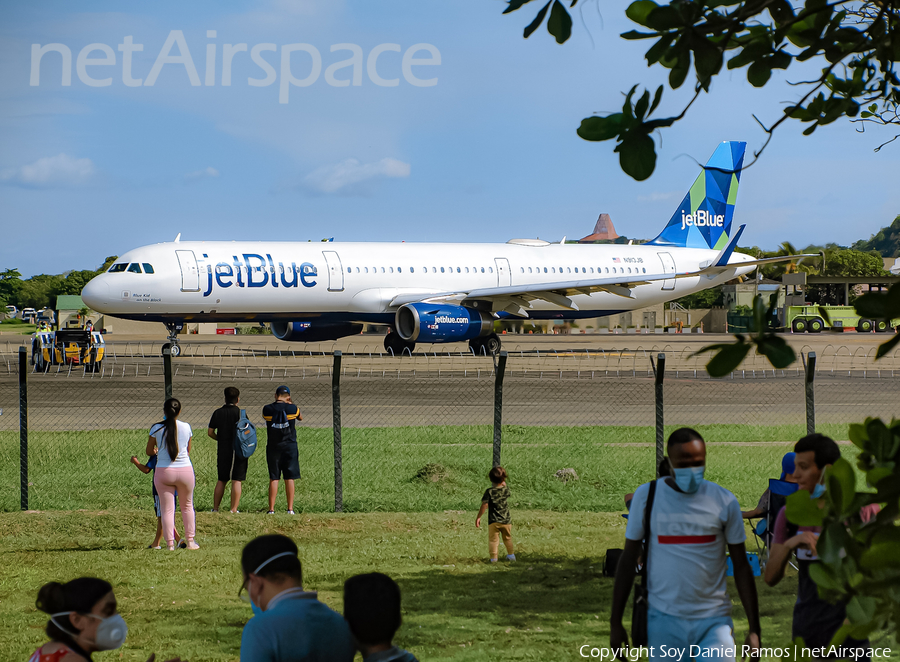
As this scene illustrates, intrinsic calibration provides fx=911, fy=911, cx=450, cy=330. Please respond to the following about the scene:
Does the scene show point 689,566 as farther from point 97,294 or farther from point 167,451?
point 97,294

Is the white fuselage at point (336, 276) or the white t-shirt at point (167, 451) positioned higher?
the white fuselage at point (336, 276)

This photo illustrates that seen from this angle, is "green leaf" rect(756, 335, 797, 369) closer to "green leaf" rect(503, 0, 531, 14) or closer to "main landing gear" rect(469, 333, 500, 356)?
"green leaf" rect(503, 0, 531, 14)

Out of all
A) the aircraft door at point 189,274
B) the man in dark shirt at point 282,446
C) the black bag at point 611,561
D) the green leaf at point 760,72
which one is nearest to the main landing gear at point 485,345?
the aircraft door at point 189,274

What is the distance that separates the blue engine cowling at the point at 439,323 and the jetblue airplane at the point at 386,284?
36 mm

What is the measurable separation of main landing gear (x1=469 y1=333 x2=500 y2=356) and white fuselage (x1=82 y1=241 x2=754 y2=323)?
216 centimetres

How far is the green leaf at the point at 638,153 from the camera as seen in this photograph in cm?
267

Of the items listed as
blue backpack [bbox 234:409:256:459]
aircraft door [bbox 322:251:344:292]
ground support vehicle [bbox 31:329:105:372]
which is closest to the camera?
blue backpack [bbox 234:409:256:459]

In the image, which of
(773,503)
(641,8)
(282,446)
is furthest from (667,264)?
(641,8)

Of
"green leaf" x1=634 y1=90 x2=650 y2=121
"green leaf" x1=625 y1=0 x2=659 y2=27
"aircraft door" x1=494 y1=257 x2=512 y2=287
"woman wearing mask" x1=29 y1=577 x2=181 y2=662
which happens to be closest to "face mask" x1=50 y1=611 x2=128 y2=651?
"woman wearing mask" x1=29 y1=577 x2=181 y2=662

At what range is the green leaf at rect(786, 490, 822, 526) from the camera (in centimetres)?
215

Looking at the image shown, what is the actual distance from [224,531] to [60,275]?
171651 mm

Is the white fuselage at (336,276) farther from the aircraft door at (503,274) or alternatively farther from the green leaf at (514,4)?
the green leaf at (514,4)

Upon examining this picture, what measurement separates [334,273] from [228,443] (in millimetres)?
20054

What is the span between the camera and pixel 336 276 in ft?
98.8
